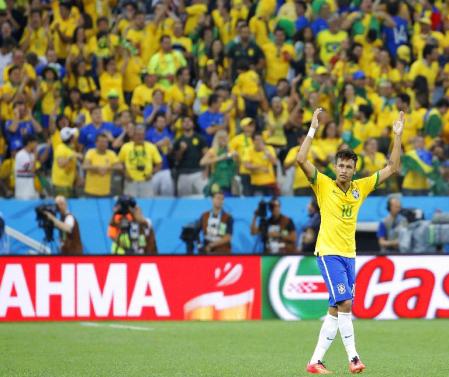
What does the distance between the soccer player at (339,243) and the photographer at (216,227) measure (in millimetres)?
8446

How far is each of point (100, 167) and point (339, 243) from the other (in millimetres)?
9763

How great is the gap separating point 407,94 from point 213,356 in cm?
1136

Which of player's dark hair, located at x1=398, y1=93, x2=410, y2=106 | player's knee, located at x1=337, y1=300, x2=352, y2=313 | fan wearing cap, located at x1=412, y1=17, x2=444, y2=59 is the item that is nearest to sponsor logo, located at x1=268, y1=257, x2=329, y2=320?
player's dark hair, located at x1=398, y1=93, x2=410, y2=106

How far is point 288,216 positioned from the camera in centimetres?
1923

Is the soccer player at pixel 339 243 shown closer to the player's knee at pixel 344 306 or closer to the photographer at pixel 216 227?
the player's knee at pixel 344 306

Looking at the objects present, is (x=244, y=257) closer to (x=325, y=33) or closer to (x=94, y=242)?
(x=94, y=242)

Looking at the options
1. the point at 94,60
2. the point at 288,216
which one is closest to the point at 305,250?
the point at 288,216

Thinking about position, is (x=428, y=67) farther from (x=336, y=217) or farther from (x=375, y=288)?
(x=336, y=217)

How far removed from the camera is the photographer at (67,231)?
18.6 metres

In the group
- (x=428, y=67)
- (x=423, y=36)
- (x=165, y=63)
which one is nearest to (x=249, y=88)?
(x=165, y=63)

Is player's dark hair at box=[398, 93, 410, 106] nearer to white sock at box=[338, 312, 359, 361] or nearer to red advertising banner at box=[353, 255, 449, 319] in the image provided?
red advertising banner at box=[353, 255, 449, 319]

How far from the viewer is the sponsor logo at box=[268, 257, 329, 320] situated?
17406 mm

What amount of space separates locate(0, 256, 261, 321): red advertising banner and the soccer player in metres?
7.14

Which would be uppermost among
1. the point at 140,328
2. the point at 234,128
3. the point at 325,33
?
the point at 325,33
